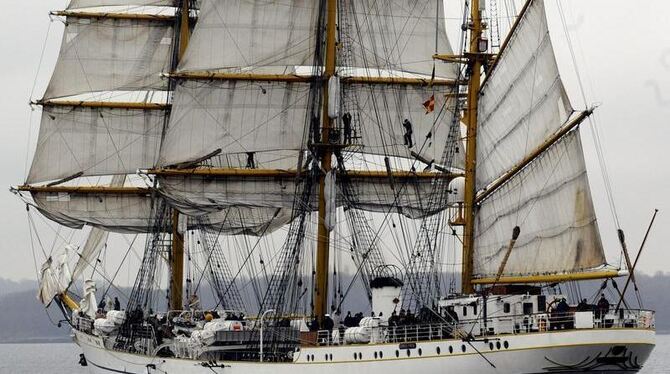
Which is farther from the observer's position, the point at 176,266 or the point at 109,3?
the point at 109,3

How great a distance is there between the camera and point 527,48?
64688mm

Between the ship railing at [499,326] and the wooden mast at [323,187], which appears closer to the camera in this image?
the ship railing at [499,326]

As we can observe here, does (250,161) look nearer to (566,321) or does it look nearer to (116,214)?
(116,214)

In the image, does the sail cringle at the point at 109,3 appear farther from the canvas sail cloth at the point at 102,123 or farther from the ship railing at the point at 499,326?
the ship railing at the point at 499,326

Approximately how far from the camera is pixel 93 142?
3661 inches

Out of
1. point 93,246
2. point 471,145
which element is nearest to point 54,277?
point 93,246

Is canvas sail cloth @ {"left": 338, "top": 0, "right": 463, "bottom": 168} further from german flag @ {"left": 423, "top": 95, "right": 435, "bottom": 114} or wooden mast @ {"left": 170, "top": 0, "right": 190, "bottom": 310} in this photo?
wooden mast @ {"left": 170, "top": 0, "right": 190, "bottom": 310}

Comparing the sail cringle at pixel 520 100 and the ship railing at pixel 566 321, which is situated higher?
the sail cringle at pixel 520 100

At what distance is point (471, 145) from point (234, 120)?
19.9 metres

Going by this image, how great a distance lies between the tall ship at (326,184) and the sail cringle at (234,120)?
0.12 meters

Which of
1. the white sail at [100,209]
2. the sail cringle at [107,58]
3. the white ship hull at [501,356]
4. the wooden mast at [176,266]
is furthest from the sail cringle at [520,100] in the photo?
the sail cringle at [107,58]

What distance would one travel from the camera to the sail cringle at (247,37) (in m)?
80.1

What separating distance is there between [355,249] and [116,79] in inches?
1035

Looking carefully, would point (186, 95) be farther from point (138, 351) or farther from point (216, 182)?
point (138, 351)
